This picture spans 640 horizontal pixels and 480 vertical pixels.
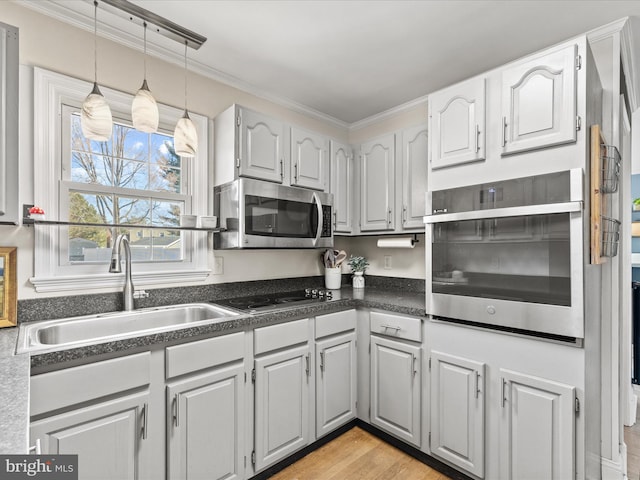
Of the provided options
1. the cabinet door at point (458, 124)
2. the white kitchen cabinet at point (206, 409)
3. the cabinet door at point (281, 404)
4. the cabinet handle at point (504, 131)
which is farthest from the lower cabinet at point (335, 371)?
the cabinet handle at point (504, 131)

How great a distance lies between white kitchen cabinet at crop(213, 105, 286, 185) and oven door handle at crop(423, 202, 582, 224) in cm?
112

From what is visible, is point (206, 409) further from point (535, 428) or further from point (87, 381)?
point (535, 428)

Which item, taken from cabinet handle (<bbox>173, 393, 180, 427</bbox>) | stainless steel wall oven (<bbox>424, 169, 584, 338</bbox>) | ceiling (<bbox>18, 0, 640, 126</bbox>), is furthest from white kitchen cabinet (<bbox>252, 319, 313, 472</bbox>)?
ceiling (<bbox>18, 0, 640, 126</bbox>)

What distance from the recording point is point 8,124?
1.32 m

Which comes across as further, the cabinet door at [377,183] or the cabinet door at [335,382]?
the cabinet door at [377,183]

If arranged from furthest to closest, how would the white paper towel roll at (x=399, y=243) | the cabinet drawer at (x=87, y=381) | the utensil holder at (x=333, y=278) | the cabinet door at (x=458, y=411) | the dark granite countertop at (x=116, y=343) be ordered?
the utensil holder at (x=333, y=278), the white paper towel roll at (x=399, y=243), the cabinet door at (x=458, y=411), the cabinet drawer at (x=87, y=381), the dark granite countertop at (x=116, y=343)

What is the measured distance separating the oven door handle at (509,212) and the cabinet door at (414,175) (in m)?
0.52

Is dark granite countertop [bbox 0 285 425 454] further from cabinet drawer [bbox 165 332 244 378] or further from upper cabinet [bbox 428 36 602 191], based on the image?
upper cabinet [bbox 428 36 602 191]

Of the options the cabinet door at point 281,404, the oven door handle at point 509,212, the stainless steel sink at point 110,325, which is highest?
the oven door handle at point 509,212

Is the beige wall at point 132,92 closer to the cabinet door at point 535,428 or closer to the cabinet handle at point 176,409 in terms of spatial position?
the cabinet handle at point 176,409

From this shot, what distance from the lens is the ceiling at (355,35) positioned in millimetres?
1692

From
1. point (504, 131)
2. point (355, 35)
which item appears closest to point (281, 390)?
point (504, 131)

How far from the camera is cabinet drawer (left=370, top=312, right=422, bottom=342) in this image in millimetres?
2035

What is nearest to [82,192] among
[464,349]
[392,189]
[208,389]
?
[208,389]
